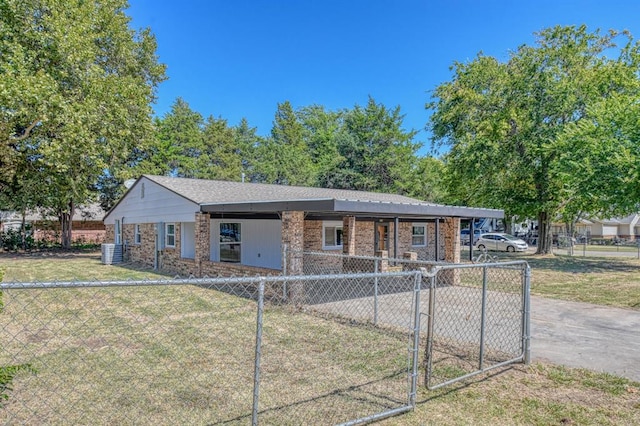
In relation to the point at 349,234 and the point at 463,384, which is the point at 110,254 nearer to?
the point at 349,234

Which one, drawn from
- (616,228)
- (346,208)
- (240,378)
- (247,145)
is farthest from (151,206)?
(616,228)

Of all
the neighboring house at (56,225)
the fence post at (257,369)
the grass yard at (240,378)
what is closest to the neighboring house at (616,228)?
the neighboring house at (56,225)

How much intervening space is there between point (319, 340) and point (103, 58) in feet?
81.8

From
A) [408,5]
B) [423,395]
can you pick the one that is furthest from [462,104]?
[423,395]

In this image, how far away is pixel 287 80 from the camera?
47344mm

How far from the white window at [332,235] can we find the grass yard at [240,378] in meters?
7.66

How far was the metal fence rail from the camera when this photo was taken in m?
3.93

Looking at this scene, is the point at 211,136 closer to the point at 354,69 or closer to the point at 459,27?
the point at 354,69

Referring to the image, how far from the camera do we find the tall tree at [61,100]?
16.9 meters

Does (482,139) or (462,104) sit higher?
(462,104)

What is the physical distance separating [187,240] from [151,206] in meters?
2.97

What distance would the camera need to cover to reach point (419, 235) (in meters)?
19.9

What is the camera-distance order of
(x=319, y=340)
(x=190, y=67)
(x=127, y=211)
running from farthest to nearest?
(x=190, y=67)
(x=127, y=211)
(x=319, y=340)

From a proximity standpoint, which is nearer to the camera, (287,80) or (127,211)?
(127,211)
